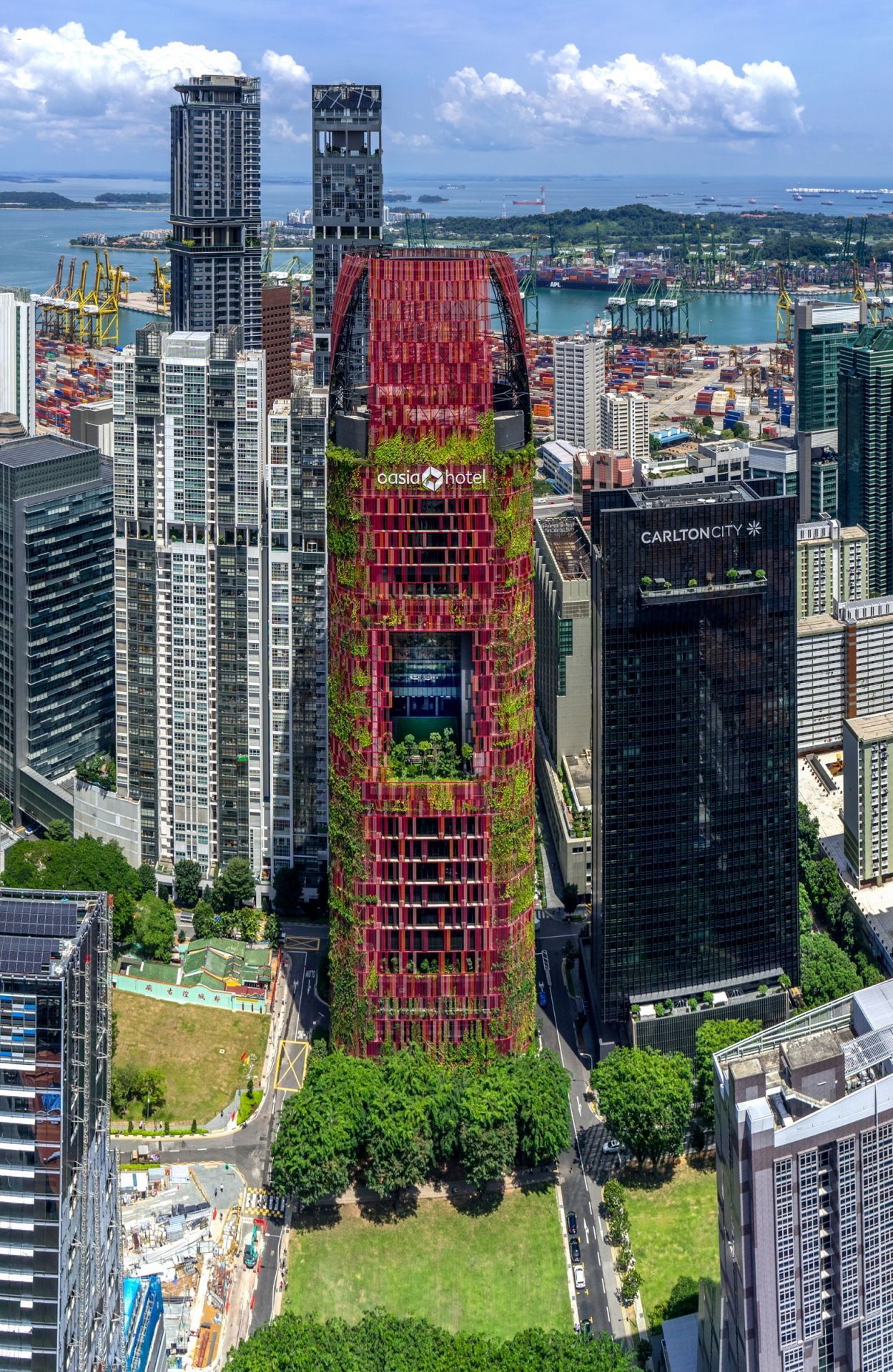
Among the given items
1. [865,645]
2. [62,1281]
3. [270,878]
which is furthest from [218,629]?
[62,1281]

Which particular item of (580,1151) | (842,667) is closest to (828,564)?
(842,667)

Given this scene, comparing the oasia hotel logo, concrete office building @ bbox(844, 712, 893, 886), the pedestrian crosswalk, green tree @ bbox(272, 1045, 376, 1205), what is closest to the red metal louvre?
the oasia hotel logo

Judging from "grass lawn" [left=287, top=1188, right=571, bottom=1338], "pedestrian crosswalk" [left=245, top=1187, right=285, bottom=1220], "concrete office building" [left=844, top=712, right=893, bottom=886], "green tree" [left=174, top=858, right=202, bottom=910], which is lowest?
"grass lawn" [left=287, top=1188, right=571, bottom=1338]

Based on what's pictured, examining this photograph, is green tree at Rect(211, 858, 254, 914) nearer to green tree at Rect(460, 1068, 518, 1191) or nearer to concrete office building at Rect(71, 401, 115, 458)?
green tree at Rect(460, 1068, 518, 1191)

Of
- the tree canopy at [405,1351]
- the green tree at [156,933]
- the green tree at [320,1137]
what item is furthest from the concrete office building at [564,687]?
the tree canopy at [405,1351]

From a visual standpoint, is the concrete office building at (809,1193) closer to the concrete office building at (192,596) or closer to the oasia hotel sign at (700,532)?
the oasia hotel sign at (700,532)

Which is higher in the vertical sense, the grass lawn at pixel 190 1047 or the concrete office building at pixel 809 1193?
the concrete office building at pixel 809 1193

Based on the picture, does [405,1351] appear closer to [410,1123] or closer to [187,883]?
[410,1123]
